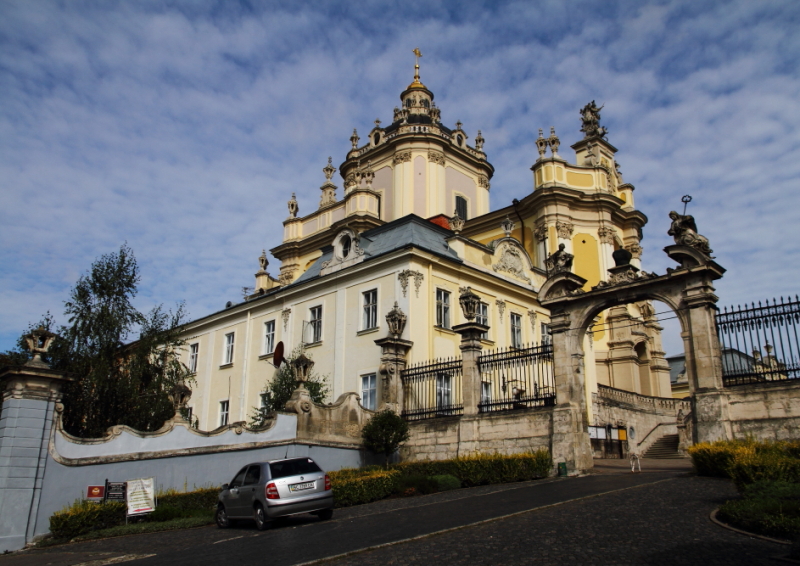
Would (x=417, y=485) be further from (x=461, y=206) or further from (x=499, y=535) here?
(x=461, y=206)

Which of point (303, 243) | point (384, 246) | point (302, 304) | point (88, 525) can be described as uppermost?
point (303, 243)

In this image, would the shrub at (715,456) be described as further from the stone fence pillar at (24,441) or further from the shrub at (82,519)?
the stone fence pillar at (24,441)

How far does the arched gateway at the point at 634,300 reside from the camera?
16.4 m

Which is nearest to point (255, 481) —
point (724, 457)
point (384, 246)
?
point (724, 457)

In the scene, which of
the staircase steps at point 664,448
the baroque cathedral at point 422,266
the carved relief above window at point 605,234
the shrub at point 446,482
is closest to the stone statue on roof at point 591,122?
the baroque cathedral at point 422,266

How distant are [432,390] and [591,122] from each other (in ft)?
88.5

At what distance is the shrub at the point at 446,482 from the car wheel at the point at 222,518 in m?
5.50

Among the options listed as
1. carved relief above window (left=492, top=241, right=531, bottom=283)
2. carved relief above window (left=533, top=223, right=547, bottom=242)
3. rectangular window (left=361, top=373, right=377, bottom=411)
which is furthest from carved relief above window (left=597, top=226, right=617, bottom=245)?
rectangular window (left=361, top=373, right=377, bottom=411)

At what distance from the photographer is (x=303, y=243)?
155 feet

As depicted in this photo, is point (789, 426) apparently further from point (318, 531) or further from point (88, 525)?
point (88, 525)

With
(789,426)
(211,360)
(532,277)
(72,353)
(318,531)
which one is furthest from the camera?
(211,360)

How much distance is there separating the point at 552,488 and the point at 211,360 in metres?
26.1

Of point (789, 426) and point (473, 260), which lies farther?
point (473, 260)

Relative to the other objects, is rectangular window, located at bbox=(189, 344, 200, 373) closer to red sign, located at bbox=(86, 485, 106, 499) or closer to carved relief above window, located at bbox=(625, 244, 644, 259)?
red sign, located at bbox=(86, 485, 106, 499)
